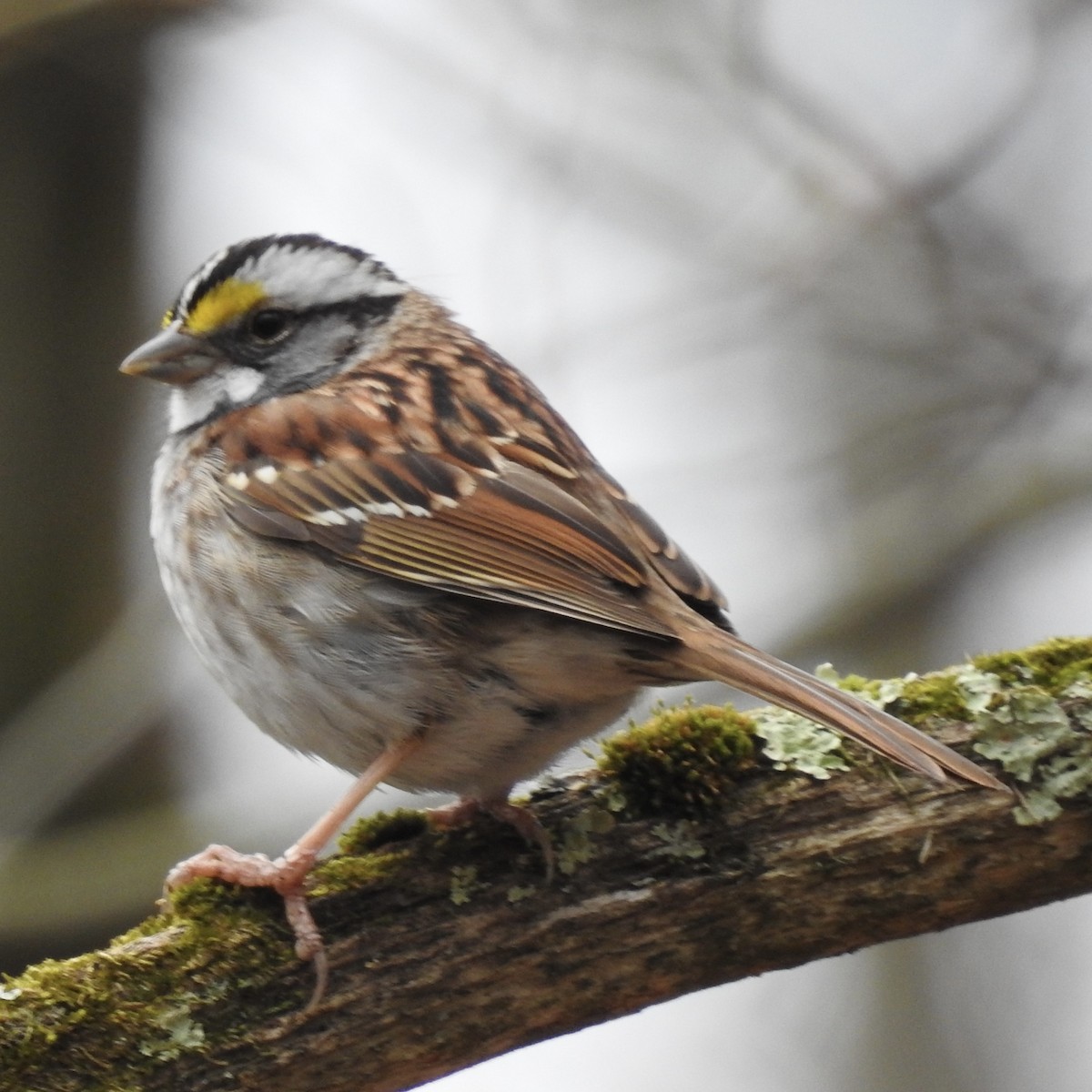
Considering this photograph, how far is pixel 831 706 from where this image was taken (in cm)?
267

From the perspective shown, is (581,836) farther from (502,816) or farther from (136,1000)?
(136,1000)

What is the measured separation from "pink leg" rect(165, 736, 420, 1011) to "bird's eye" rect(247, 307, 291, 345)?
1.32 metres

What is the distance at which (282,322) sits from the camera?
383 centimetres

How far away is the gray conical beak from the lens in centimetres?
368

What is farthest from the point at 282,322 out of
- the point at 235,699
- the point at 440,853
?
the point at 440,853

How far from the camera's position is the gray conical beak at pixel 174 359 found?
145 inches

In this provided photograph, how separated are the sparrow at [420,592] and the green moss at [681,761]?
0.09 m

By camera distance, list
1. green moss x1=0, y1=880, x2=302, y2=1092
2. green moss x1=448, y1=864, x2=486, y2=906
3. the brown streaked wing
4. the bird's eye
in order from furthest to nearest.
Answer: the bird's eye → the brown streaked wing → green moss x1=448, y1=864, x2=486, y2=906 → green moss x1=0, y1=880, x2=302, y2=1092

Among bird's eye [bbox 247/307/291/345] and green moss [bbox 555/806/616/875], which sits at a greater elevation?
bird's eye [bbox 247/307/291/345]

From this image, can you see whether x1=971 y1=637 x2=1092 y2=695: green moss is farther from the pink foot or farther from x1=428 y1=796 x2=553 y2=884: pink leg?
the pink foot

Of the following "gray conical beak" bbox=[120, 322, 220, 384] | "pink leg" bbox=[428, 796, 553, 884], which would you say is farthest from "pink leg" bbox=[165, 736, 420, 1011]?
"gray conical beak" bbox=[120, 322, 220, 384]

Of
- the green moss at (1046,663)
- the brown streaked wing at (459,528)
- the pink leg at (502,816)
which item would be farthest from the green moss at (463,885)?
the green moss at (1046,663)

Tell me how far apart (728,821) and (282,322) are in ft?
5.66

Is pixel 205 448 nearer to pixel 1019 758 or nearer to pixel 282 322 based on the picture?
pixel 282 322
